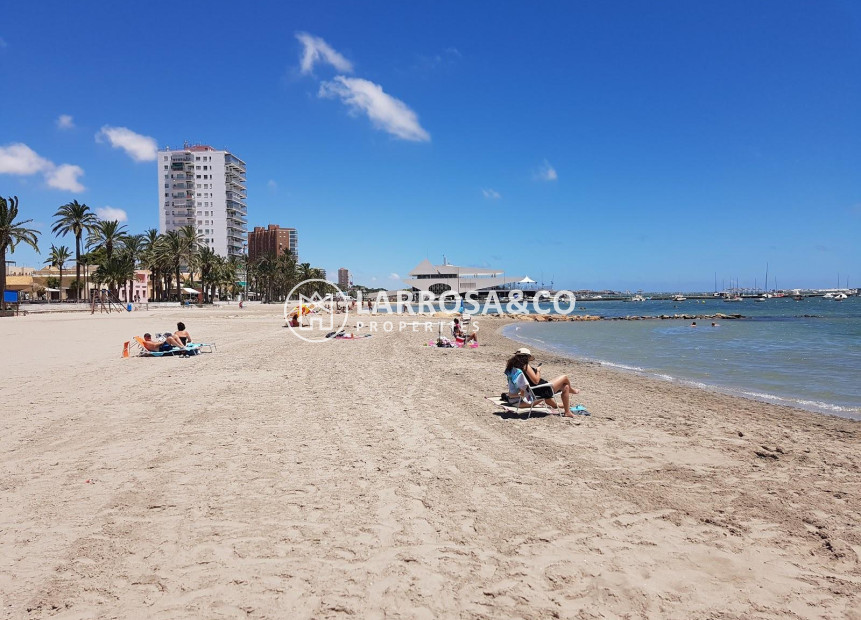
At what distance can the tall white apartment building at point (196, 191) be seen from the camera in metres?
103

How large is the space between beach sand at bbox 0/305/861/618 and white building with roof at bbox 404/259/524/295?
126 m

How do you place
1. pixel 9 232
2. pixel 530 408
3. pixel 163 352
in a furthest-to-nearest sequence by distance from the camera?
pixel 9 232 < pixel 163 352 < pixel 530 408

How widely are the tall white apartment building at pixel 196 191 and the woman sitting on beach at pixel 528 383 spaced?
107m

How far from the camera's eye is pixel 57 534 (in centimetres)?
358

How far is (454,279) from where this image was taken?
135 meters

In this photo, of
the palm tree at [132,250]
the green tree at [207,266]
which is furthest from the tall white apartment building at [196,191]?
the palm tree at [132,250]

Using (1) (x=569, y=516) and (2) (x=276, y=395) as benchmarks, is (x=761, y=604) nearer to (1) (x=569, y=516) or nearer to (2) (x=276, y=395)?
(1) (x=569, y=516)

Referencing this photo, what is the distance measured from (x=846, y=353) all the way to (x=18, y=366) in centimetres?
2454

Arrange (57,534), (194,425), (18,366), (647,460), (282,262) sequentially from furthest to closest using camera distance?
(282,262), (18,366), (194,425), (647,460), (57,534)

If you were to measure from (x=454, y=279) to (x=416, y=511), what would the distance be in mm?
131720

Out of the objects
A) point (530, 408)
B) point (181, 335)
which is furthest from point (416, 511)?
point (181, 335)

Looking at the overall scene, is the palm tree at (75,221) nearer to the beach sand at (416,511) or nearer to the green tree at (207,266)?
the green tree at (207,266)

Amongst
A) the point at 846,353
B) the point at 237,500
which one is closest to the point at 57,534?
the point at 237,500

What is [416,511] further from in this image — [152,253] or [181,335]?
[152,253]
